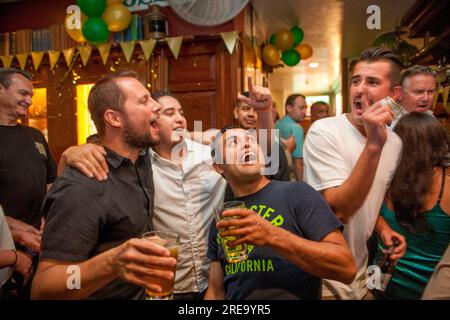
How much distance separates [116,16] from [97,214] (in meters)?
2.50

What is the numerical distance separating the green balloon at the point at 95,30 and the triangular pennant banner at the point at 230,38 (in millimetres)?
1002

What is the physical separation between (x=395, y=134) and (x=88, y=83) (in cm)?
295

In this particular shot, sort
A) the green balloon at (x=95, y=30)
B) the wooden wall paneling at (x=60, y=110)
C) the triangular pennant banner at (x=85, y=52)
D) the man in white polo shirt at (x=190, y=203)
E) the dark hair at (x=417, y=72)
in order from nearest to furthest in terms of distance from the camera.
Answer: the dark hair at (x=417, y=72) → the man in white polo shirt at (x=190, y=203) → the green balloon at (x=95, y=30) → the wooden wall paneling at (x=60, y=110) → the triangular pennant banner at (x=85, y=52)

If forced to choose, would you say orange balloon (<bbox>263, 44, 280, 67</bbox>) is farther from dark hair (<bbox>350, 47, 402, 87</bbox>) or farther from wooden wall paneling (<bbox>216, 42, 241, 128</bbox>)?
dark hair (<bbox>350, 47, 402, 87</bbox>)

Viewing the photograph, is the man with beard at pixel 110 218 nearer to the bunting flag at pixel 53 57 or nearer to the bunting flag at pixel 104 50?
the bunting flag at pixel 104 50

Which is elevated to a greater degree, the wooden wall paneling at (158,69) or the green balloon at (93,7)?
the green balloon at (93,7)

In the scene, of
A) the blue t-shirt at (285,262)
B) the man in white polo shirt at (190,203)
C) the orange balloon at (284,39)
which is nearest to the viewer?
the blue t-shirt at (285,262)

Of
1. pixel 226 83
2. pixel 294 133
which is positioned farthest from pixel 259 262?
pixel 226 83

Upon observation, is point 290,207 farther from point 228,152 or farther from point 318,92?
point 318,92

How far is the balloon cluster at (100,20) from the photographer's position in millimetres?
2764

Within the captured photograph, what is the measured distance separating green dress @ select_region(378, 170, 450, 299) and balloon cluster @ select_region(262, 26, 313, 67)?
2829mm

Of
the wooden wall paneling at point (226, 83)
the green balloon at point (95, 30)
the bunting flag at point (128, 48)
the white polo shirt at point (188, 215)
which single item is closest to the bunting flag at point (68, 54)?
the green balloon at point (95, 30)

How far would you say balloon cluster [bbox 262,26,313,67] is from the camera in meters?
3.67
